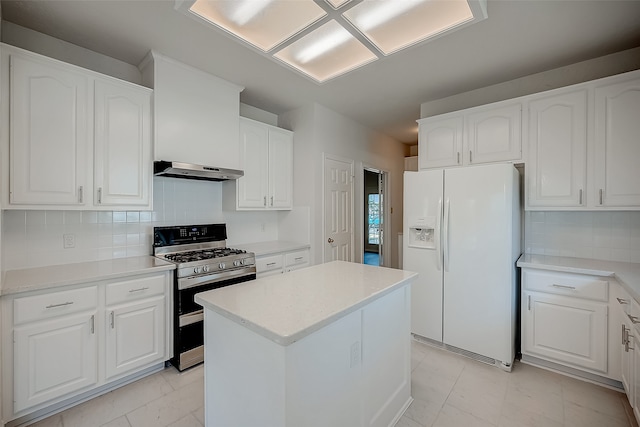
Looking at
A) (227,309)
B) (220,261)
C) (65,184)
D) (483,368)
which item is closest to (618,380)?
(483,368)

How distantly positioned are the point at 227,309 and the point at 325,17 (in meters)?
1.92

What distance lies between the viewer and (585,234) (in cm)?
256

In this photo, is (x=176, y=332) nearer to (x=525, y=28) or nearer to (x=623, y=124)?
(x=525, y=28)

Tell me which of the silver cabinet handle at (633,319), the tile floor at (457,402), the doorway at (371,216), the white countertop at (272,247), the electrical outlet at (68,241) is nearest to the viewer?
the silver cabinet handle at (633,319)

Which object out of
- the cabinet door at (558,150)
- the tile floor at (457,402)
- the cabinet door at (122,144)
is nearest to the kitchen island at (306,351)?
the tile floor at (457,402)

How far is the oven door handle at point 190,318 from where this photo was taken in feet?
7.45

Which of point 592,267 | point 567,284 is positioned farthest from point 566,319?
point 592,267

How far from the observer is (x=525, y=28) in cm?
203

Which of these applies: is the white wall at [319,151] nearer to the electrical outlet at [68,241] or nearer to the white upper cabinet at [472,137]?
the white upper cabinet at [472,137]

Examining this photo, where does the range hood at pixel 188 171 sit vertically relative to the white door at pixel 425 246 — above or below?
above

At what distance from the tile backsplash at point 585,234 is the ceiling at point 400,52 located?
1407 mm

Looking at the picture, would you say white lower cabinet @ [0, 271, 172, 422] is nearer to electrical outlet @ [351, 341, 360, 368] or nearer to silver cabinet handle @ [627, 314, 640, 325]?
electrical outlet @ [351, 341, 360, 368]

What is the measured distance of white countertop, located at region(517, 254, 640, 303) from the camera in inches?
72.5

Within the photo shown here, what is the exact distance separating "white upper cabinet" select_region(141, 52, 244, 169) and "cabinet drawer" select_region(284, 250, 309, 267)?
3.83 ft
